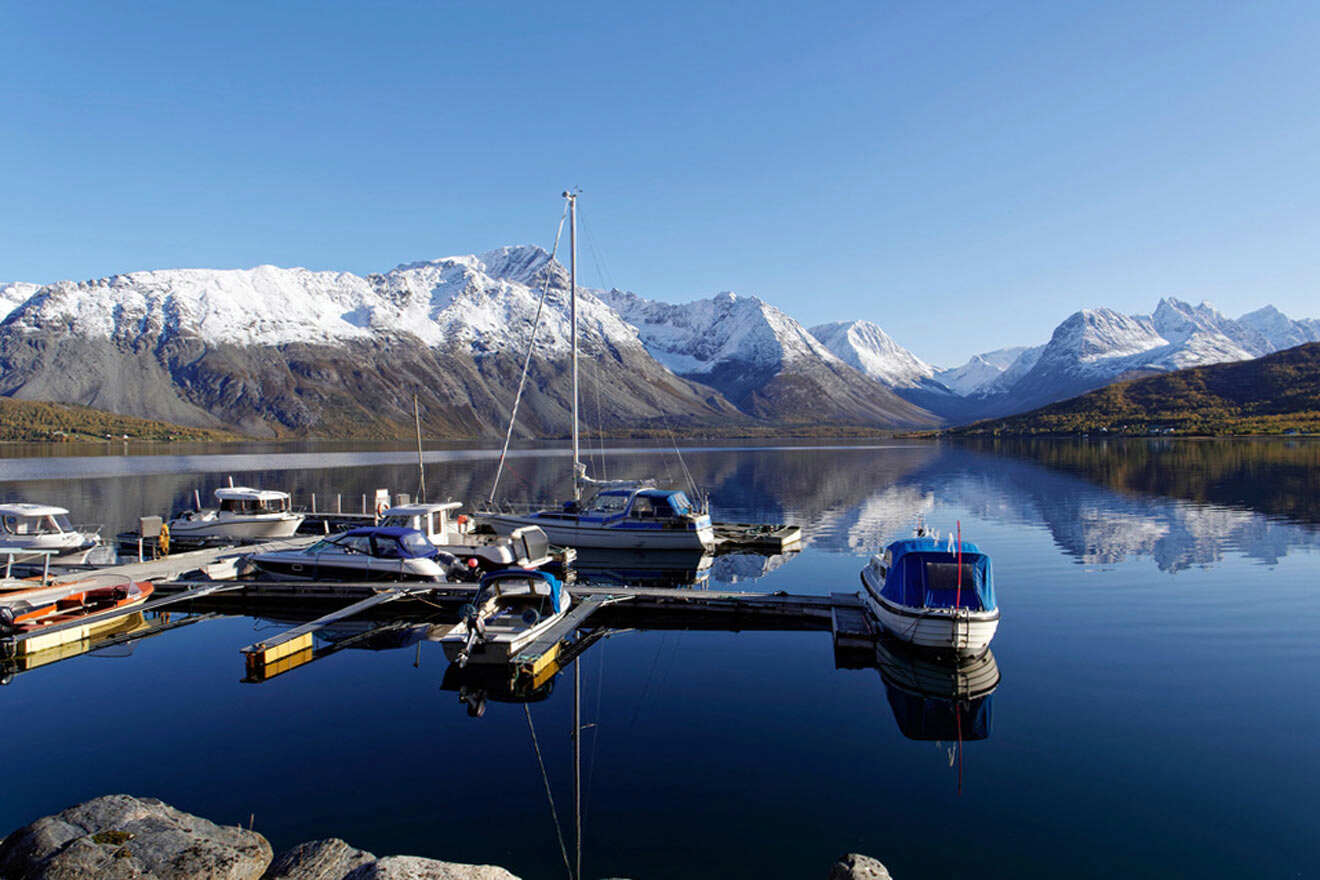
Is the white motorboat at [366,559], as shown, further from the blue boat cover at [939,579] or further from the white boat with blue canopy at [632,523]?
the blue boat cover at [939,579]

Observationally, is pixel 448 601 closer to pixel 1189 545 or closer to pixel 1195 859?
pixel 1195 859

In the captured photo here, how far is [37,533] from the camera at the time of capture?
37781mm

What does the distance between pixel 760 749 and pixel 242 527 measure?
39.1 meters

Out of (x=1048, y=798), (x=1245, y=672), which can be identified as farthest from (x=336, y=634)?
(x=1245, y=672)

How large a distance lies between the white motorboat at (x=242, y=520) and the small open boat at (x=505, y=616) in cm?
2721

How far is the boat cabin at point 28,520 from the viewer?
1492 inches

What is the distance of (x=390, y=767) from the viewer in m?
16.0

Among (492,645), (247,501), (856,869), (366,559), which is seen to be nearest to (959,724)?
(856,869)

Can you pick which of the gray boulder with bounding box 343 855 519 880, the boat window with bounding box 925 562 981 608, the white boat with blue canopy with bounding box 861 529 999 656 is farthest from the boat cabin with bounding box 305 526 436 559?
the gray boulder with bounding box 343 855 519 880

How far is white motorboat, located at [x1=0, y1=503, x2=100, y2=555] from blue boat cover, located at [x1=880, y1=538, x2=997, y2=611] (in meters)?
35.8

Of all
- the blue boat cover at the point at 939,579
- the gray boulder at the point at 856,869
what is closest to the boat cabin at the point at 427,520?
the blue boat cover at the point at 939,579

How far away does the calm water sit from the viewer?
522 inches

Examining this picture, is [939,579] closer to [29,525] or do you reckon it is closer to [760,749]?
[760,749]

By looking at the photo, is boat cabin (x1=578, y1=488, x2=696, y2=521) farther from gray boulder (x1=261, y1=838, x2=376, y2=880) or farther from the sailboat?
gray boulder (x1=261, y1=838, x2=376, y2=880)
